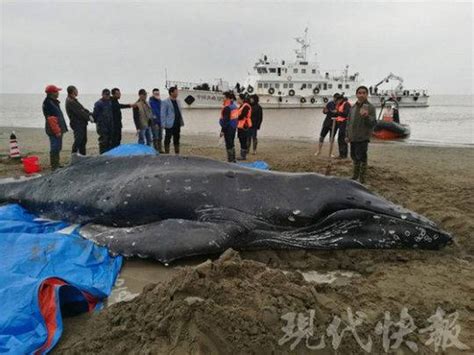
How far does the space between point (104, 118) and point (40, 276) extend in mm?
9058

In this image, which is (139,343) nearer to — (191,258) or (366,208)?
(191,258)

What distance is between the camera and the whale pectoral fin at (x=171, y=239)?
17.2ft

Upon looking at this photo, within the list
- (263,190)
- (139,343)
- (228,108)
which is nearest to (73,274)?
(139,343)

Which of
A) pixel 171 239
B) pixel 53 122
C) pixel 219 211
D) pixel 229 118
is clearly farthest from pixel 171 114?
pixel 171 239

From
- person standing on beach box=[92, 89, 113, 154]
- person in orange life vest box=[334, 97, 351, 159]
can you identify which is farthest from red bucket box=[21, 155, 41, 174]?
person in orange life vest box=[334, 97, 351, 159]

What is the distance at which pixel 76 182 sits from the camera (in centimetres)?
716

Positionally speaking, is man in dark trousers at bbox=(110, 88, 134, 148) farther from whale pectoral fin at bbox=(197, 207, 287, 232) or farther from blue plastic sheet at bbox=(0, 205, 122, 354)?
whale pectoral fin at bbox=(197, 207, 287, 232)

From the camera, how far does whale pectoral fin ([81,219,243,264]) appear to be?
17.2 feet

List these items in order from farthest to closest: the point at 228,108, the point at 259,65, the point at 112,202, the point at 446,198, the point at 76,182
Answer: the point at 259,65 → the point at 228,108 → the point at 446,198 → the point at 76,182 → the point at 112,202

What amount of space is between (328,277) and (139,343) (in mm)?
2812

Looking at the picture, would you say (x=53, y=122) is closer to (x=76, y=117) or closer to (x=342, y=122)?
(x=76, y=117)

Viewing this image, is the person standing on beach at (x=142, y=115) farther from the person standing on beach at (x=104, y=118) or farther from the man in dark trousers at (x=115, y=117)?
the person standing on beach at (x=104, y=118)

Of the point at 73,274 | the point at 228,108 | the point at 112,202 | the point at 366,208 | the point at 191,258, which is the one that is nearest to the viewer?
the point at 73,274

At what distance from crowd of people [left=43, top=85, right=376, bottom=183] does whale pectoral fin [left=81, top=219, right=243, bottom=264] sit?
18.5 ft
